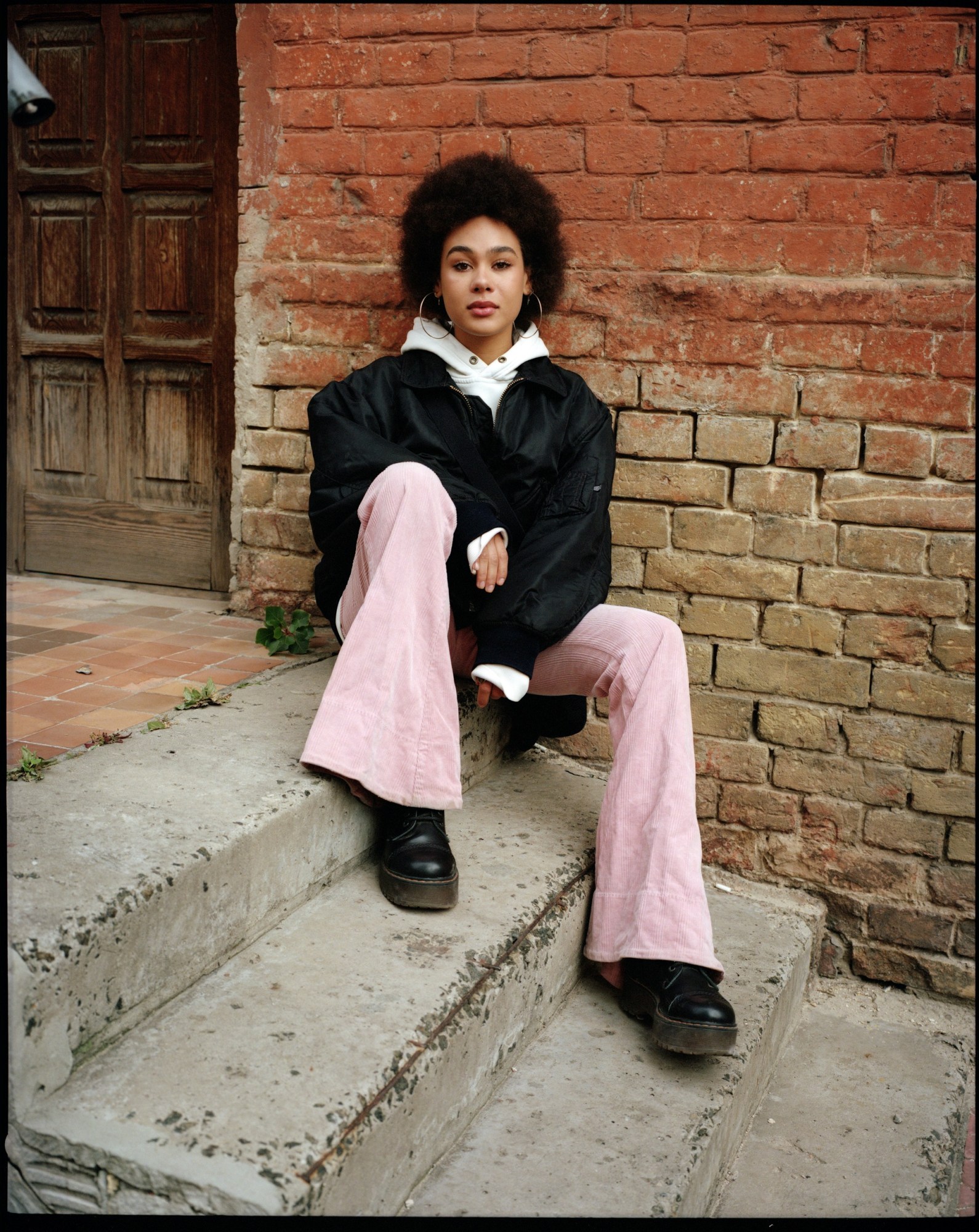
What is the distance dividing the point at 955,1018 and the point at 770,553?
1.40 meters

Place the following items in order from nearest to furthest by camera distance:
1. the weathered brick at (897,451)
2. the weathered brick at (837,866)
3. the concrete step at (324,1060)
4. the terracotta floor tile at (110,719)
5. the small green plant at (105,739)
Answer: the concrete step at (324,1060)
the small green plant at (105,739)
the terracotta floor tile at (110,719)
the weathered brick at (897,451)
the weathered brick at (837,866)

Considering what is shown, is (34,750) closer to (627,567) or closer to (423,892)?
(423,892)

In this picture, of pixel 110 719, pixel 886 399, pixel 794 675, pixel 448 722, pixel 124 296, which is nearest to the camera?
pixel 448 722

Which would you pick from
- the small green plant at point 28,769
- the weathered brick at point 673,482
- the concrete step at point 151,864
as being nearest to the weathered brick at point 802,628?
the weathered brick at point 673,482

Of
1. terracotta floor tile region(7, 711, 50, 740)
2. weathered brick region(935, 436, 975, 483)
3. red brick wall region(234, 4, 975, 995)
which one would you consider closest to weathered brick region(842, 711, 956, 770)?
red brick wall region(234, 4, 975, 995)

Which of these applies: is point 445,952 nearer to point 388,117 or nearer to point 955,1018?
point 955,1018

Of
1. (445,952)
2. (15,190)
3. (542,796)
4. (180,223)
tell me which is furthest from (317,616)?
(15,190)

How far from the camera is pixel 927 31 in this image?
2818 mm

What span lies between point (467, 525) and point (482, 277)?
74 centimetres

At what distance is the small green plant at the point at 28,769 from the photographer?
2.28 m

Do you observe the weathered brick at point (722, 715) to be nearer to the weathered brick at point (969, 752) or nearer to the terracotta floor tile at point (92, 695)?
the weathered brick at point (969, 752)

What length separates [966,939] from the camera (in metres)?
3.15

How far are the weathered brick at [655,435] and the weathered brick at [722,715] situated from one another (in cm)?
70

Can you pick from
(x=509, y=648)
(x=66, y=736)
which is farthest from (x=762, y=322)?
(x=66, y=736)
